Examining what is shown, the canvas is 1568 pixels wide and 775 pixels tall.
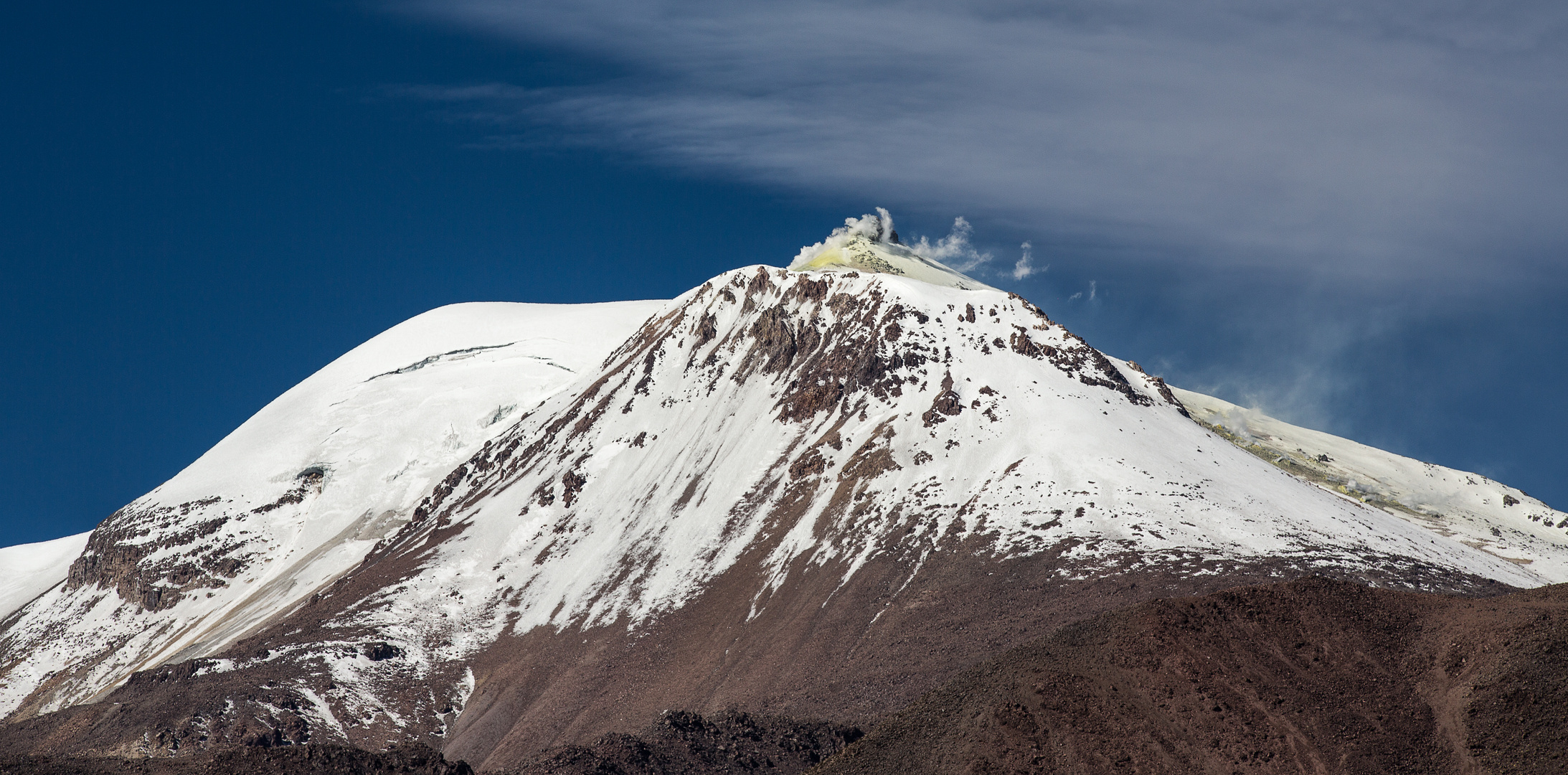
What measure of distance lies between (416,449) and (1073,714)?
136 metres

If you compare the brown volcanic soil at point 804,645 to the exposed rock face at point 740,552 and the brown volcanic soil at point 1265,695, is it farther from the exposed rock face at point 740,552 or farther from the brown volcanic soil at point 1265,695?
the brown volcanic soil at point 1265,695

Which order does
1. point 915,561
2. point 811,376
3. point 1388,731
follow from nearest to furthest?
1. point 1388,731
2. point 915,561
3. point 811,376

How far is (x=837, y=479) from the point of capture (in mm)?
103438

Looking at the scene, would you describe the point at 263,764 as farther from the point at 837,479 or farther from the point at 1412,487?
the point at 1412,487

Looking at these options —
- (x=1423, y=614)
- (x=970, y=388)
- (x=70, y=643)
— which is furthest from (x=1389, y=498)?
(x=70, y=643)

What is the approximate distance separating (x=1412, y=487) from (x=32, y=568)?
196m

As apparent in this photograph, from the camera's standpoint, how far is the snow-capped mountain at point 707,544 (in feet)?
261

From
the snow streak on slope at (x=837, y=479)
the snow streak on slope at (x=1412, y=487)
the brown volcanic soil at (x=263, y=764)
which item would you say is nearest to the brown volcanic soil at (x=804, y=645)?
the snow streak on slope at (x=837, y=479)

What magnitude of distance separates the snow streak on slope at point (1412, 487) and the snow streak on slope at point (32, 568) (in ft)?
544

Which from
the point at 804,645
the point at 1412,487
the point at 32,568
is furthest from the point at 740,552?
the point at 32,568

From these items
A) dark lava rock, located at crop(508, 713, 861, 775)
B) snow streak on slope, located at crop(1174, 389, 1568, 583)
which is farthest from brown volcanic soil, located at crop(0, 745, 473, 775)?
Result: snow streak on slope, located at crop(1174, 389, 1568, 583)

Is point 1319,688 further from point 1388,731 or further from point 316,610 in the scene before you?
point 316,610

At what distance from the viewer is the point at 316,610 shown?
11200 cm

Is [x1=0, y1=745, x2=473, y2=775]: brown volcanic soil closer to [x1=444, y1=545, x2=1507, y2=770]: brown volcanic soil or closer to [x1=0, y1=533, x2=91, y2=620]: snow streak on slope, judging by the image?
[x1=444, y1=545, x2=1507, y2=770]: brown volcanic soil
